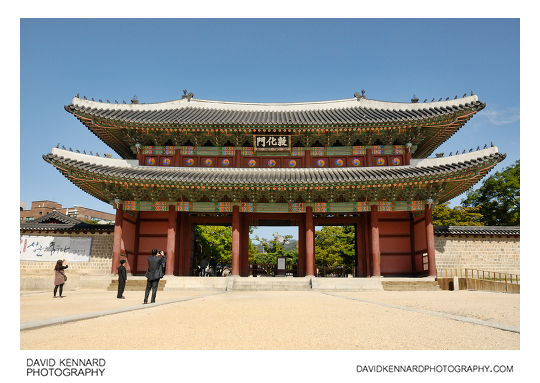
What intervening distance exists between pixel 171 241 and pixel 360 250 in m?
10.1

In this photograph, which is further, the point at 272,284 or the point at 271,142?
the point at 271,142

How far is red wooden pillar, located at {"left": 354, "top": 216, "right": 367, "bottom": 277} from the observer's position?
63.9 feet

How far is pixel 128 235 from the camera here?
61.8 feet

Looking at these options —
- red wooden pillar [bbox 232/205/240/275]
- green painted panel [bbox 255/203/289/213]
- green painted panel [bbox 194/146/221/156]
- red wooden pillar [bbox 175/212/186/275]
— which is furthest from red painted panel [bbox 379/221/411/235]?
red wooden pillar [bbox 175/212/186/275]

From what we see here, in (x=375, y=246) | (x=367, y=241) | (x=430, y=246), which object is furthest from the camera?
(x=367, y=241)

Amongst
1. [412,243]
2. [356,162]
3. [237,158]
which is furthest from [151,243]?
[412,243]

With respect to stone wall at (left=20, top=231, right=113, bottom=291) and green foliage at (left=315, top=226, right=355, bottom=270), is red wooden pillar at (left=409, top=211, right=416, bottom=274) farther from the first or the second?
green foliage at (left=315, top=226, right=355, bottom=270)

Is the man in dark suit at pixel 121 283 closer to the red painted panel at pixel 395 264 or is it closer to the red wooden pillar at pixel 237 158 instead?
the red wooden pillar at pixel 237 158

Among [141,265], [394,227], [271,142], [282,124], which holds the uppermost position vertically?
[282,124]

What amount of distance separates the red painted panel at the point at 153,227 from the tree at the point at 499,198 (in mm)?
32282

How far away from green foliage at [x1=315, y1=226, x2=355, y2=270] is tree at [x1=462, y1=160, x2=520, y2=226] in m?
13.8

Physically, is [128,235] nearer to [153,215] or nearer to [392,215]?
[153,215]

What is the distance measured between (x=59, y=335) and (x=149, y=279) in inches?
193

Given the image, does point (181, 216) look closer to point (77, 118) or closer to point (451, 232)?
point (77, 118)
